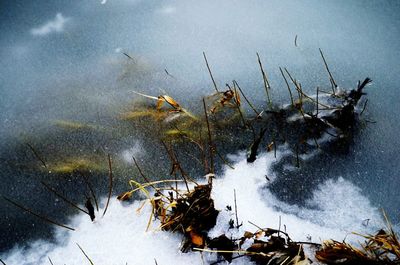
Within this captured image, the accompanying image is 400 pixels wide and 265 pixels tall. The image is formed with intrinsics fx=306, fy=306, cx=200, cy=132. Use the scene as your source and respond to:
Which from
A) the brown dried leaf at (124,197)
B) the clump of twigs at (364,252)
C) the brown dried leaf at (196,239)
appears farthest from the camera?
the brown dried leaf at (124,197)

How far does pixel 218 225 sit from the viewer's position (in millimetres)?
931

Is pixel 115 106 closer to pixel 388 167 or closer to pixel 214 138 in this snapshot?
pixel 214 138

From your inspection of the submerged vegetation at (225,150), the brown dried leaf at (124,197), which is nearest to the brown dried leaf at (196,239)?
the submerged vegetation at (225,150)

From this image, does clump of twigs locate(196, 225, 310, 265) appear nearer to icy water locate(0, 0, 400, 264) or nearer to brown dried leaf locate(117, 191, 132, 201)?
icy water locate(0, 0, 400, 264)

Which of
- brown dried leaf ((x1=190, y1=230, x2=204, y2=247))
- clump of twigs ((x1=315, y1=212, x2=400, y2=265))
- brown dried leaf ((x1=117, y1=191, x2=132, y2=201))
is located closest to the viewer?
clump of twigs ((x1=315, y1=212, x2=400, y2=265))

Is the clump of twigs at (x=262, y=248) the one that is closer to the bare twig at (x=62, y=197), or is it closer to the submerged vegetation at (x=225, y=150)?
the submerged vegetation at (x=225, y=150)

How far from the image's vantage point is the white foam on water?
900mm

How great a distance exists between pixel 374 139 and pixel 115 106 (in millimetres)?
971

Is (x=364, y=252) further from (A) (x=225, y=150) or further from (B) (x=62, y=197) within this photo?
(B) (x=62, y=197)

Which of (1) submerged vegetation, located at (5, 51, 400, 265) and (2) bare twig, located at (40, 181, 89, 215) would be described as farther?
(2) bare twig, located at (40, 181, 89, 215)

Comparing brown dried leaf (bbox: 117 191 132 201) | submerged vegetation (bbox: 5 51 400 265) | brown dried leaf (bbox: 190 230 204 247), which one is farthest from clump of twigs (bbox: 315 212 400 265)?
brown dried leaf (bbox: 117 191 132 201)

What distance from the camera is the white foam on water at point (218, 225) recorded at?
900 mm

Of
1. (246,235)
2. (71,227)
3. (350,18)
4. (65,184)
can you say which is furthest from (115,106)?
(350,18)

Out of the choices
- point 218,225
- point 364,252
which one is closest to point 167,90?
point 218,225
